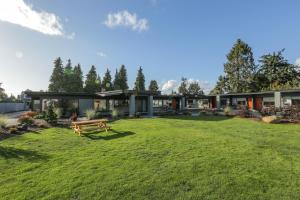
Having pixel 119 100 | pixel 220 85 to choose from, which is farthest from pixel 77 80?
pixel 220 85

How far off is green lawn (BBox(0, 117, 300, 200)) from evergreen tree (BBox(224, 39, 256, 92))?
44.2 meters

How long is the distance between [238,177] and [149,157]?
302cm

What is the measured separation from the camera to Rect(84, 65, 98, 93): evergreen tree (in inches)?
2192

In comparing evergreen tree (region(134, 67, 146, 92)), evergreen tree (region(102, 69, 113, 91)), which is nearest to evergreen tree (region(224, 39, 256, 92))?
evergreen tree (region(134, 67, 146, 92))

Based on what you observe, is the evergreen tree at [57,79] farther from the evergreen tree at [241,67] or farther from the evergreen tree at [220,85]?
the evergreen tree at [241,67]

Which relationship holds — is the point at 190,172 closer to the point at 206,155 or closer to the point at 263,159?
the point at 206,155

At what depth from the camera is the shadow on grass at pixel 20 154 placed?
7578 millimetres

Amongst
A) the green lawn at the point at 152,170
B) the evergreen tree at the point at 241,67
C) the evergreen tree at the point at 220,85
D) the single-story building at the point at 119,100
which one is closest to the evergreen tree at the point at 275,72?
the evergreen tree at the point at 241,67

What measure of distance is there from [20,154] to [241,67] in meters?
52.0

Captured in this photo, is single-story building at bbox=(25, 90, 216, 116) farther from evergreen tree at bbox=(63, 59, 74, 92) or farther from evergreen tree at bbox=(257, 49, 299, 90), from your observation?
evergreen tree at bbox=(257, 49, 299, 90)

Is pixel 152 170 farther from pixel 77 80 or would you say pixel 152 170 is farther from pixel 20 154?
pixel 77 80

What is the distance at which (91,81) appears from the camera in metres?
57.2

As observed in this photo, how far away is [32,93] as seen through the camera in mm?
22781

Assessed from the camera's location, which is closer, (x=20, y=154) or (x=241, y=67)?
(x=20, y=154)
